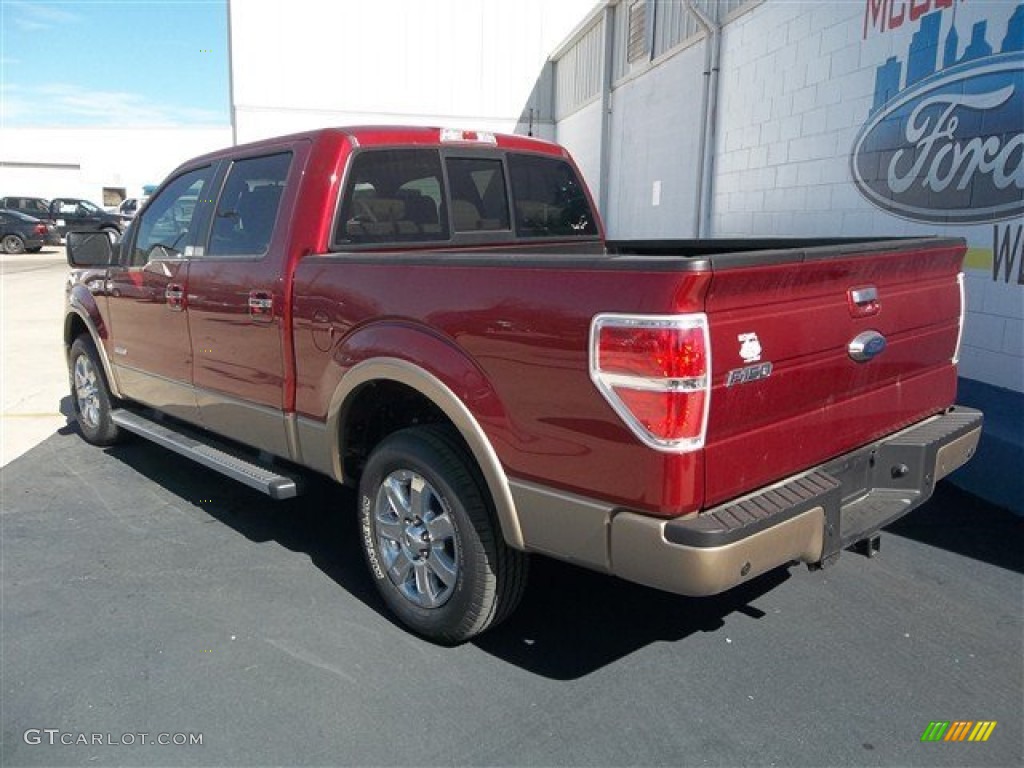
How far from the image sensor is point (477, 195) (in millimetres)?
4371

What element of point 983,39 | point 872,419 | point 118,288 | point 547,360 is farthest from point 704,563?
point 983,39

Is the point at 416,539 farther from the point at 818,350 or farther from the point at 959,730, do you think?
the point at 959,730

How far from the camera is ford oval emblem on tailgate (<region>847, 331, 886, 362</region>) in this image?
9.54 ft

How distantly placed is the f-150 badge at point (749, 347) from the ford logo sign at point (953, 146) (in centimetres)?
376

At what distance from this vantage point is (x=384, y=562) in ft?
11.5

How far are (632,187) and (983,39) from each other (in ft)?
25.7

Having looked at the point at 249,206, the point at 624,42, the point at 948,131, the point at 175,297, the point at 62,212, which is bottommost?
the point at 175,297

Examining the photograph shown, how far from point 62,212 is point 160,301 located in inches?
1226

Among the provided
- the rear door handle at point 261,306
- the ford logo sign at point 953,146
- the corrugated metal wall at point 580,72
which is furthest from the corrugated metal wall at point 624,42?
the rear door handle at point 261,306

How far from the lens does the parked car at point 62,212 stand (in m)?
30.2

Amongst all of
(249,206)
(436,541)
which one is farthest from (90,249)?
(436,541)

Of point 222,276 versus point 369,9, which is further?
point 369,9

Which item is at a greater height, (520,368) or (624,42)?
(624,42)

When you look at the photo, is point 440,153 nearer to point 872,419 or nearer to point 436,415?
point 436,415
